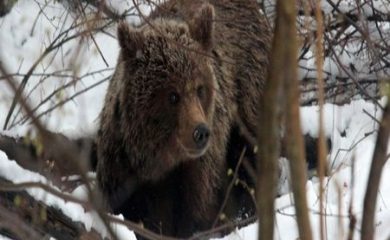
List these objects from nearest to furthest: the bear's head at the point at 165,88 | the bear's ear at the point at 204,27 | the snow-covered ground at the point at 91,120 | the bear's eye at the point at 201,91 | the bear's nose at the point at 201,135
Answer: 1. the snow-covered ground at the point at 91,120
2. the bear's nose at the point at 201,135
3. the bear's head at the point at 165,88
4. the bear's eye at the point at 201,91
5. the bear's ear at the point at 204,27

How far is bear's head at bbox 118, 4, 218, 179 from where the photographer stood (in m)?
5.76

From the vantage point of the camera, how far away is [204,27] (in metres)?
6.06

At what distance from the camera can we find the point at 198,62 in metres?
5.91

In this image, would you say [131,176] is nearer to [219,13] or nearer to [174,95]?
[174,95]

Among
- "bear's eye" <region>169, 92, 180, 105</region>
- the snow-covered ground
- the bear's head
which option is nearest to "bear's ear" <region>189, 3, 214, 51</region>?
the bear's head

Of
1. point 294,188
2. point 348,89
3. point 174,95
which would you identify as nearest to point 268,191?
point 294,188

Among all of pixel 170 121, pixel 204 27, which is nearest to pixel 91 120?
pixel 204 27

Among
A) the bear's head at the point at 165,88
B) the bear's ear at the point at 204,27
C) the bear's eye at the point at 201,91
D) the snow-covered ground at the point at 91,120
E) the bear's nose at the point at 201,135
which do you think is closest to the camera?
the snow-covered ground at the point at 91,120

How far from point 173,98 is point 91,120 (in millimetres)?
2918

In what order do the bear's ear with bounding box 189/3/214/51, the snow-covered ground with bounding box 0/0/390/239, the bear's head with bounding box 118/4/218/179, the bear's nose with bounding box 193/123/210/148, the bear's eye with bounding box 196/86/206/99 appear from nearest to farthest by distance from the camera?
1. the snow-covered ground with bounding box 0/0/390/239
2. the bear's nose with bounding box 193/123/210/148
3. the bear's head with bounding box 118/4/218/179
4. the bear's eye with bounding box 196/86/206/99
5. the bear's ear with bounding box 189/3/214/51

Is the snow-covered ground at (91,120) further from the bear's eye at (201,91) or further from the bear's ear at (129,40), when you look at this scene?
the bear's eye at (201,91)

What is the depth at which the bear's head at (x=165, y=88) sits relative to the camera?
227 inches

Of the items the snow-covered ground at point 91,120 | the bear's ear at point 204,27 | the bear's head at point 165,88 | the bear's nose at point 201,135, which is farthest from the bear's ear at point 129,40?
the bear's nose at point 201,135

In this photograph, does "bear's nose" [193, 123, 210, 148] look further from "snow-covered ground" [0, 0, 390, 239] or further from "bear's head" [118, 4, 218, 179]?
"snow-covered ground" [0, 0, 390, 239]
